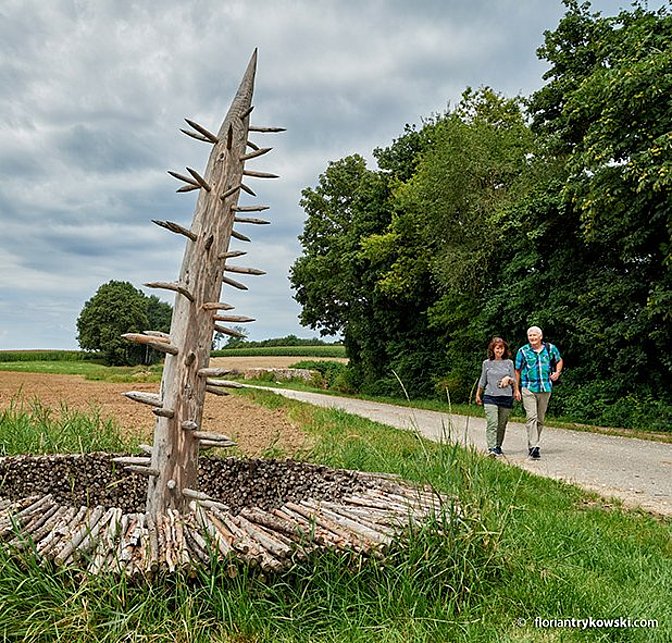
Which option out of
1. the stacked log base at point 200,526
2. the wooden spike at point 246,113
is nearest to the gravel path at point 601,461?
the stacked log base at point 200,526

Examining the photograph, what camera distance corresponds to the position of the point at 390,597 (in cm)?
285

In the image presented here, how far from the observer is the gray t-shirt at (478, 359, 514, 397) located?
8.25 metres

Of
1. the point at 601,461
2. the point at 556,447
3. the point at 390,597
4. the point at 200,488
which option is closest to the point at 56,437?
the point at 200,488

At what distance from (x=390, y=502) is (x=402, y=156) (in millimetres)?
24982

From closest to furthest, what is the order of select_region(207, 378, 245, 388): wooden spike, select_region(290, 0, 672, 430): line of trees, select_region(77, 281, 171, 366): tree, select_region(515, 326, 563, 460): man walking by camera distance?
select_region(207, 378, 245, 388): wooden spike
select_region(515, 326, 563, 460): man walking
select_region(290, 0, 672, 430): line of trees
select_region(77, 281, 171, 366): tree

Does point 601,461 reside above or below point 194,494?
below

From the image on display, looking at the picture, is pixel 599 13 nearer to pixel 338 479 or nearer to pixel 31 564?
pixel 338 479

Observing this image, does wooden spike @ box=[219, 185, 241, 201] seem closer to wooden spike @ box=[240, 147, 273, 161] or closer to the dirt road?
wooden spike @ box=[240, 147, 273, 161]

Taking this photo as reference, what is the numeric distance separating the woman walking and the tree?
1609 inches

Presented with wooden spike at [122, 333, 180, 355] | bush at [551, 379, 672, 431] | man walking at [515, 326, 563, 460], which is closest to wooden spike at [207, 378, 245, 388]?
wooden spike at [122, 333, 180, 355]

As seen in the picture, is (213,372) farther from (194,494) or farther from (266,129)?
(266,129)

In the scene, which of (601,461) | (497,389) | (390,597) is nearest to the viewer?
(390,597)

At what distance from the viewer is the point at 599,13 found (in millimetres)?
17078

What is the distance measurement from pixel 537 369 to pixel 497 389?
25.4 inches
